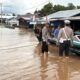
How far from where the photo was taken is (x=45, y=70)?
11.2 metres

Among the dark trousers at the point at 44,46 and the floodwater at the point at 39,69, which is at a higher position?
the dark trousers at the point at 44,46

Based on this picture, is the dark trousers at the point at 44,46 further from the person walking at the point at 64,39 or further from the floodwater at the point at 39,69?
the person walking at the point at 64,39

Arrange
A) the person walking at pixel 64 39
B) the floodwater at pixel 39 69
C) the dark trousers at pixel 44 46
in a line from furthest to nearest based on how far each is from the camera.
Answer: the dark trousers at pixel 44 46
the person walking at pixel 64 39
the floodwater at pixel 39 69

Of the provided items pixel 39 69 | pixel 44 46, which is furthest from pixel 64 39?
pixel 39 69

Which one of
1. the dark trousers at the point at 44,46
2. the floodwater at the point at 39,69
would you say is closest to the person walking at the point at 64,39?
the floodwater at the point at 39,69

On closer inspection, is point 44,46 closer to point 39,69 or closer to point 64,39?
point 64,39

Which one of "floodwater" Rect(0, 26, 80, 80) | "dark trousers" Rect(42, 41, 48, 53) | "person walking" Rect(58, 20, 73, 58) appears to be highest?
"person walking" Rect(58, 20, 73, 58)

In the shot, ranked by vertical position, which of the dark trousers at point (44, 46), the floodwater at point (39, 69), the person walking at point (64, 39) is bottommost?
the floodwater at point (39, 69)

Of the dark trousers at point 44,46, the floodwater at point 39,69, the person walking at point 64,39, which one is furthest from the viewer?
the dark trousers at point 44,46

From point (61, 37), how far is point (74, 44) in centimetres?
188

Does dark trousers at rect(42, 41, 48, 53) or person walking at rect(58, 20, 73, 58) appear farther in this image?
dark trousers at rect(42, 41, 48, 53)

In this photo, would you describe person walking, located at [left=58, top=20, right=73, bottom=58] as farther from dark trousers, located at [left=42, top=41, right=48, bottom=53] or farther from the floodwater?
dark trousers, located at [left=42, top=41, right=48, bottom=53]

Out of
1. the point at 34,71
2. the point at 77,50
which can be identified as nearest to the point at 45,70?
the point at 34,71

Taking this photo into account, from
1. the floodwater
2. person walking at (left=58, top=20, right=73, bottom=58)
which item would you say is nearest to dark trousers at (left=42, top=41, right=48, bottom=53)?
the floodwater
